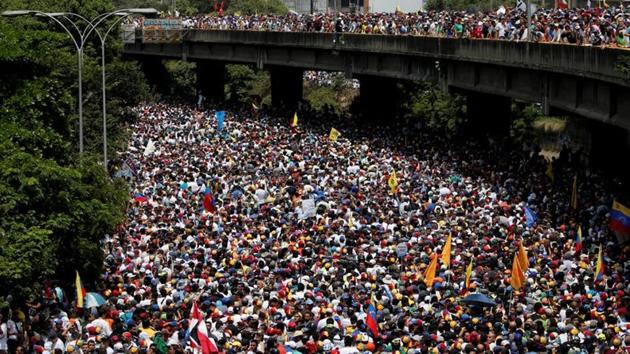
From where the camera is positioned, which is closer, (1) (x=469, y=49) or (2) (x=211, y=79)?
(1) (x=469, y=49)

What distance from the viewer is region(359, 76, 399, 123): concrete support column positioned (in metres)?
61.0

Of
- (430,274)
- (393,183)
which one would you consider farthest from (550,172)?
(430,274)

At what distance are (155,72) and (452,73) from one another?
141ft

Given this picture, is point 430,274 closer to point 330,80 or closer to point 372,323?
point 372,323

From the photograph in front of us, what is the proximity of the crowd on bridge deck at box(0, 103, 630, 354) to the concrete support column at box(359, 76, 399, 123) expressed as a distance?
16925 millimetres

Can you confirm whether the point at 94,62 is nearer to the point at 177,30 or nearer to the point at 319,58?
the point at 319,58

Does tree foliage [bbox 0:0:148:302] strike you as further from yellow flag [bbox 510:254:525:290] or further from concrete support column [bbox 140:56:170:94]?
concrete support column [bbox 140:56:170:94]

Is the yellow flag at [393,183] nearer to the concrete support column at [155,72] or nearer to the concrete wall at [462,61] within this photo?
the concrete wall at [462,61]

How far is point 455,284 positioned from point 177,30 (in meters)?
51.5

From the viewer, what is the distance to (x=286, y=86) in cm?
A: 7050

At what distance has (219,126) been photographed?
2156 inches

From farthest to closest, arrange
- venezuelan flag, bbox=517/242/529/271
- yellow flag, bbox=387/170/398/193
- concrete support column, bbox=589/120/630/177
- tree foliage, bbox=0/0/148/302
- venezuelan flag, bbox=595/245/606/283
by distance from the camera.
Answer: concrete support column, bbox=589/120/630/177 → yellow flag, bbox=387/170/398/193 → venezuelan flag, bbox=595/245/606/283 → venezuelan flag, bbox=517/242/529/271 → tree foliage, bbox=0/0/148/302

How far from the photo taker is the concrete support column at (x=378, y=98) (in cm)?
6100

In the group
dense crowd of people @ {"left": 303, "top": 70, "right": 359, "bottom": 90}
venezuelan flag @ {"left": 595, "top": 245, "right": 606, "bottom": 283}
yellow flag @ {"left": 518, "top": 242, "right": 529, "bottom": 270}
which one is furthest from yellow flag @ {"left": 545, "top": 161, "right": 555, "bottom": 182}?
dense crowd of people @ {"left": 303, "top": 70, "right": 359, "bottom": 90}
